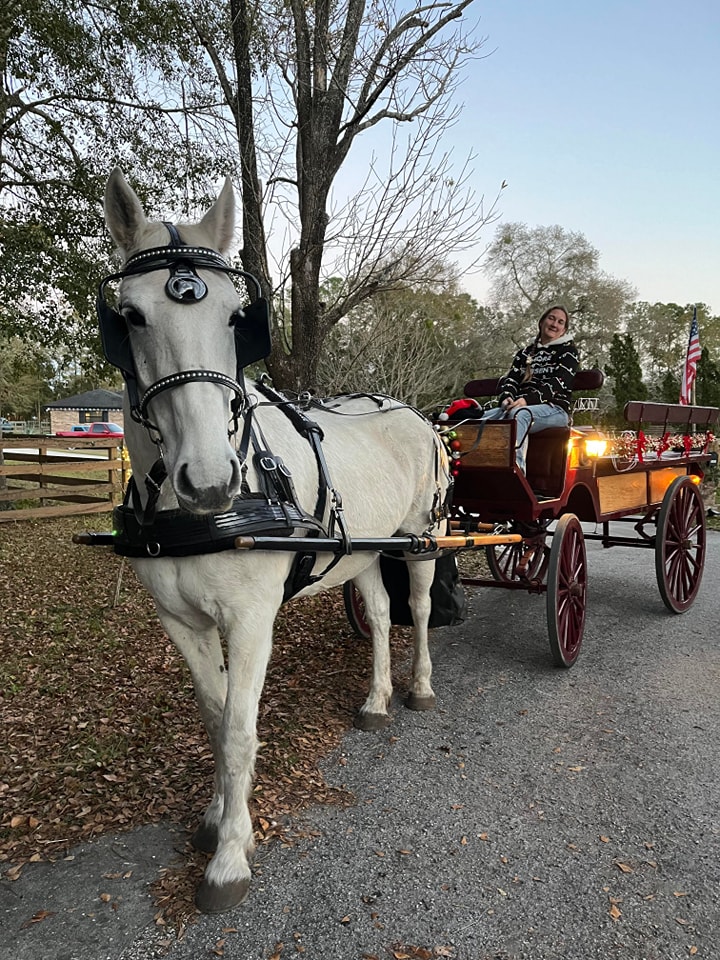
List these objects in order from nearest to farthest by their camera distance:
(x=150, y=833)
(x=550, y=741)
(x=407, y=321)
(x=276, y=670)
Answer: (x=150, y=833) → (x=550, y=741) → (x=276, y=670) → (x=407, y=321)

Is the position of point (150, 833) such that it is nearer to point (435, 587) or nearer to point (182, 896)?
point (182, 896)

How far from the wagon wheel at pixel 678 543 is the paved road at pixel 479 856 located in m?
1.50

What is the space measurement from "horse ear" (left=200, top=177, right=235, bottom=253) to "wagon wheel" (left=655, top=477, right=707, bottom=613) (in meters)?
4.65

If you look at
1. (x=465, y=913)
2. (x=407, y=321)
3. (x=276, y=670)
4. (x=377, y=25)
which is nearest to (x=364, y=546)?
(x=465, y=913)

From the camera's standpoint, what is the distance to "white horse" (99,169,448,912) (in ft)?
5.68

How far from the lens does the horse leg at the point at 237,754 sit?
7.27 ft

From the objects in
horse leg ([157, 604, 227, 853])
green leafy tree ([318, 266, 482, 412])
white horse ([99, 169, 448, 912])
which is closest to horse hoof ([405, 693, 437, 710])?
white horse ([99, 169, 448, 912])

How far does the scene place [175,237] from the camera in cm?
195

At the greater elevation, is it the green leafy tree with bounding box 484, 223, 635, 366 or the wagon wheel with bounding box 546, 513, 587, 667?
the green leafy tree with bounding box 484, 223, 635, 366

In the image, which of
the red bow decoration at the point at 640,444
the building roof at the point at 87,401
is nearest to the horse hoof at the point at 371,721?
the red bow decoration at the point at 640,444

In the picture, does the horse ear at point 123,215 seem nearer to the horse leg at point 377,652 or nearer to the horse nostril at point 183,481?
the horse nostril at point 183,481

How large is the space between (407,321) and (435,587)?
11.5 meters

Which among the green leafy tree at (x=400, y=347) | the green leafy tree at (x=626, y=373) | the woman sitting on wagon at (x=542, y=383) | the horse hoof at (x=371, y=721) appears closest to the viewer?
the horse hoof at (x=371, y=721)

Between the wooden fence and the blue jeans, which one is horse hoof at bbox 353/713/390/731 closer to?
the blue jeans
